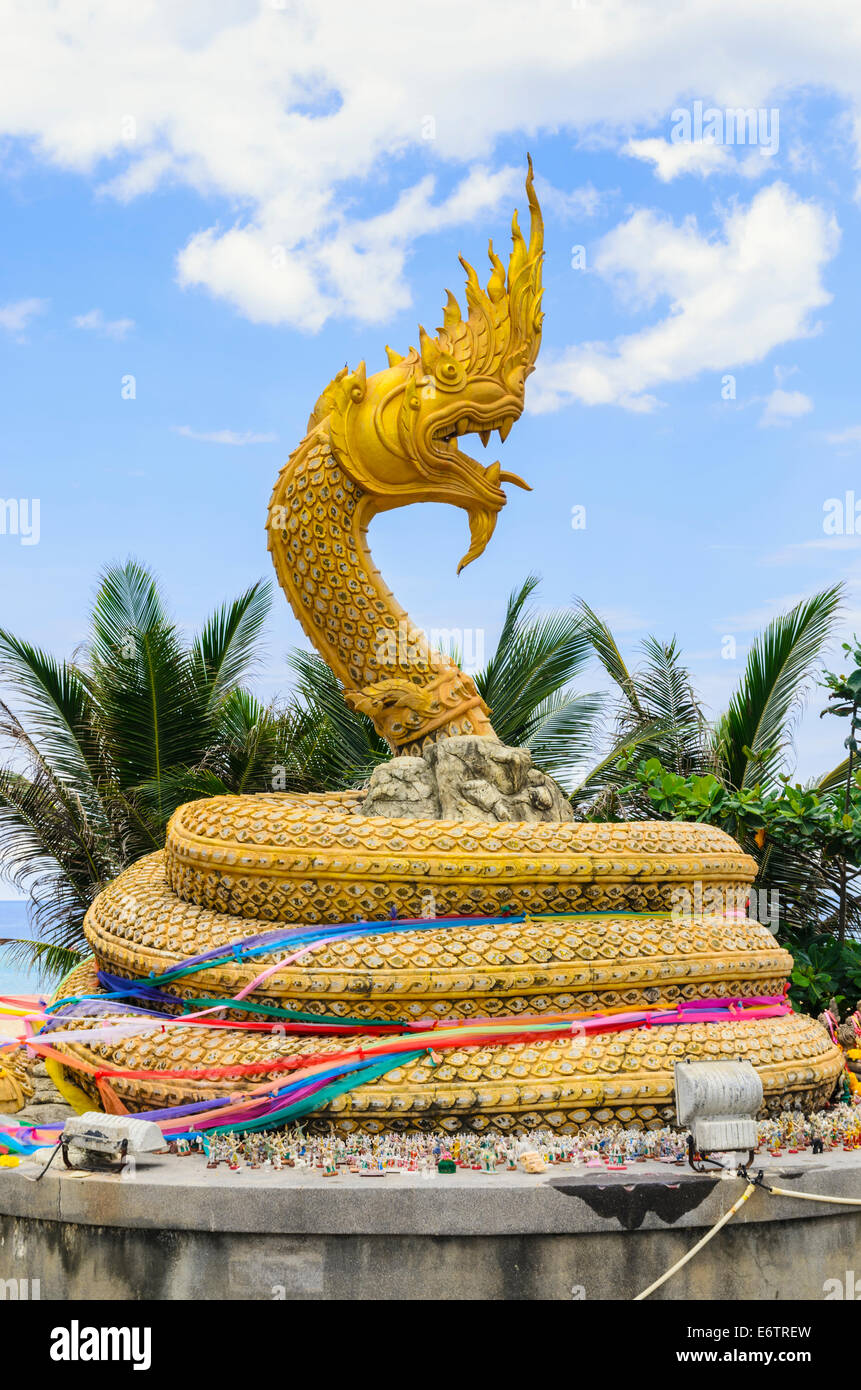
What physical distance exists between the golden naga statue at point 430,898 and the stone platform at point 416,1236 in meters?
0.71

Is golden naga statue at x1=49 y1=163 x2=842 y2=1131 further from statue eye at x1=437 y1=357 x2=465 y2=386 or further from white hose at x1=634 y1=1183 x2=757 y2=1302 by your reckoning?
white hose at x1=634 y1=1183 x2=757 y2=1302

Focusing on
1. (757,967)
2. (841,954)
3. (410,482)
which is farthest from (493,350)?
(841,954)

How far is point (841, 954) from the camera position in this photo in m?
8.85

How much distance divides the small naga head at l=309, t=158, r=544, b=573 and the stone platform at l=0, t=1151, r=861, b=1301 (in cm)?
400

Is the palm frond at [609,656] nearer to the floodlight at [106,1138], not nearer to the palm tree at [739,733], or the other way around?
the palm tree at [739,733]

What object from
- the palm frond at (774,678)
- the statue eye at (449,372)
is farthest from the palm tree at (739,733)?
the statue eye at (449,372)

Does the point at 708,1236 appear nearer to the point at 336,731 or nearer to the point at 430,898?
the point at 430,898

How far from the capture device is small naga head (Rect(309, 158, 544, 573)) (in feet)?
24.3

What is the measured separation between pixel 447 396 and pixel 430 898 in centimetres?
294

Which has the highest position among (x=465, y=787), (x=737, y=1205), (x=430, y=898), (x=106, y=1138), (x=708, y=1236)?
(x=465, y=787)

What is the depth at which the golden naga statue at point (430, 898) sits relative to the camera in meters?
5.89

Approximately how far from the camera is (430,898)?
245 inches

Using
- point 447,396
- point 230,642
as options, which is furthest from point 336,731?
point 447,396

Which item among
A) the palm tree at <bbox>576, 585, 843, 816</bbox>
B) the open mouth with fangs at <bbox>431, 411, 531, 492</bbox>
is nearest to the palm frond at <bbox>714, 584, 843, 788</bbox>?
the palm tree at <bbox>576, 585, 843, 816</bbox>
